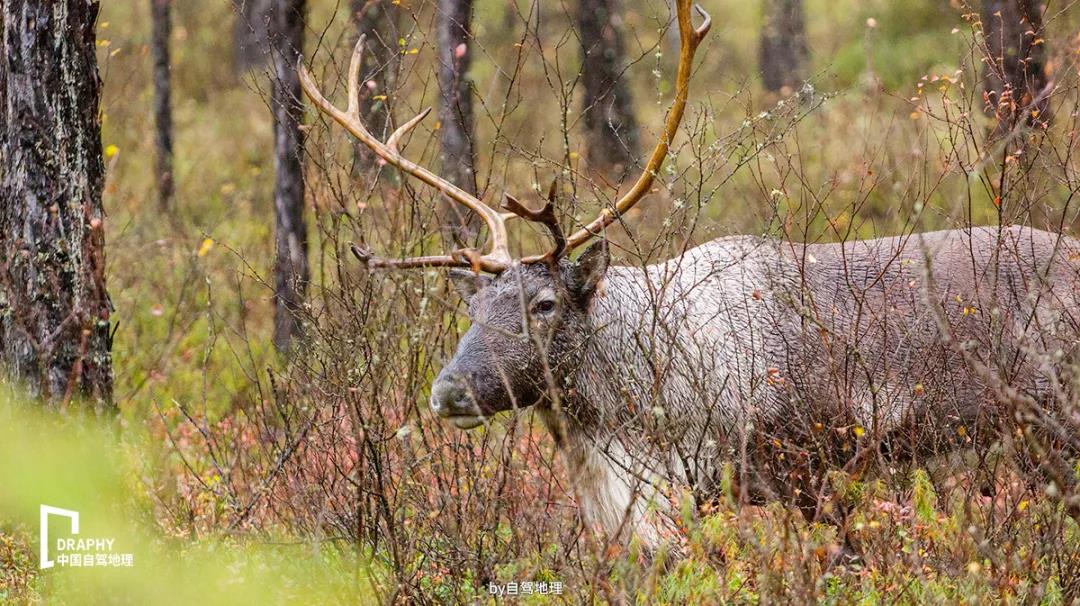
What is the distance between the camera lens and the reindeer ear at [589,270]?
17.7ft

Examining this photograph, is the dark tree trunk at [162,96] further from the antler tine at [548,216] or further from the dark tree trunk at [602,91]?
the antler tine at [548,216]

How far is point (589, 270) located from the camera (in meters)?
5.47

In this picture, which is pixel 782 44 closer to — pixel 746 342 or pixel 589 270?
pixel 746 342

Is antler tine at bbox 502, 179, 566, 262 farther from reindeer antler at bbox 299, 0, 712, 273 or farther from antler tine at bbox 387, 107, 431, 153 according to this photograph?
antler tine at bbox 387, 107, 431, 153

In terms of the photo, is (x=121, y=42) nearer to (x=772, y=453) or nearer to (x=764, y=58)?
(x=764, y=58)

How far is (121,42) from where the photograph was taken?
19.6 metres

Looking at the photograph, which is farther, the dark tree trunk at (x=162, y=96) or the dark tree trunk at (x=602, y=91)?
the dark tree trunk at (x=602, y=91)

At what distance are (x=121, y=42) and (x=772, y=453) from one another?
54.0ft

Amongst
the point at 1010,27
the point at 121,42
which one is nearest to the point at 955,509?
the point at 1010,27

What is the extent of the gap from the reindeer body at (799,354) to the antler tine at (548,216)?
1.14 ft

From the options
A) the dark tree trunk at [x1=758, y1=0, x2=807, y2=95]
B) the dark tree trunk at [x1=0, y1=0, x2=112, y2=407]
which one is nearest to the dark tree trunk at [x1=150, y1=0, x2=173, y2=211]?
the dark tree trunk at [x1=0, y1=0, x2=112, y2=407]

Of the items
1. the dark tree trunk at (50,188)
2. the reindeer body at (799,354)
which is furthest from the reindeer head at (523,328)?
the dark tree trunk at (50,188)

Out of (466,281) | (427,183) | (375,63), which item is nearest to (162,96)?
(375,63)

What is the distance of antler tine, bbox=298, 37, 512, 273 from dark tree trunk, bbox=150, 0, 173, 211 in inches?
315
